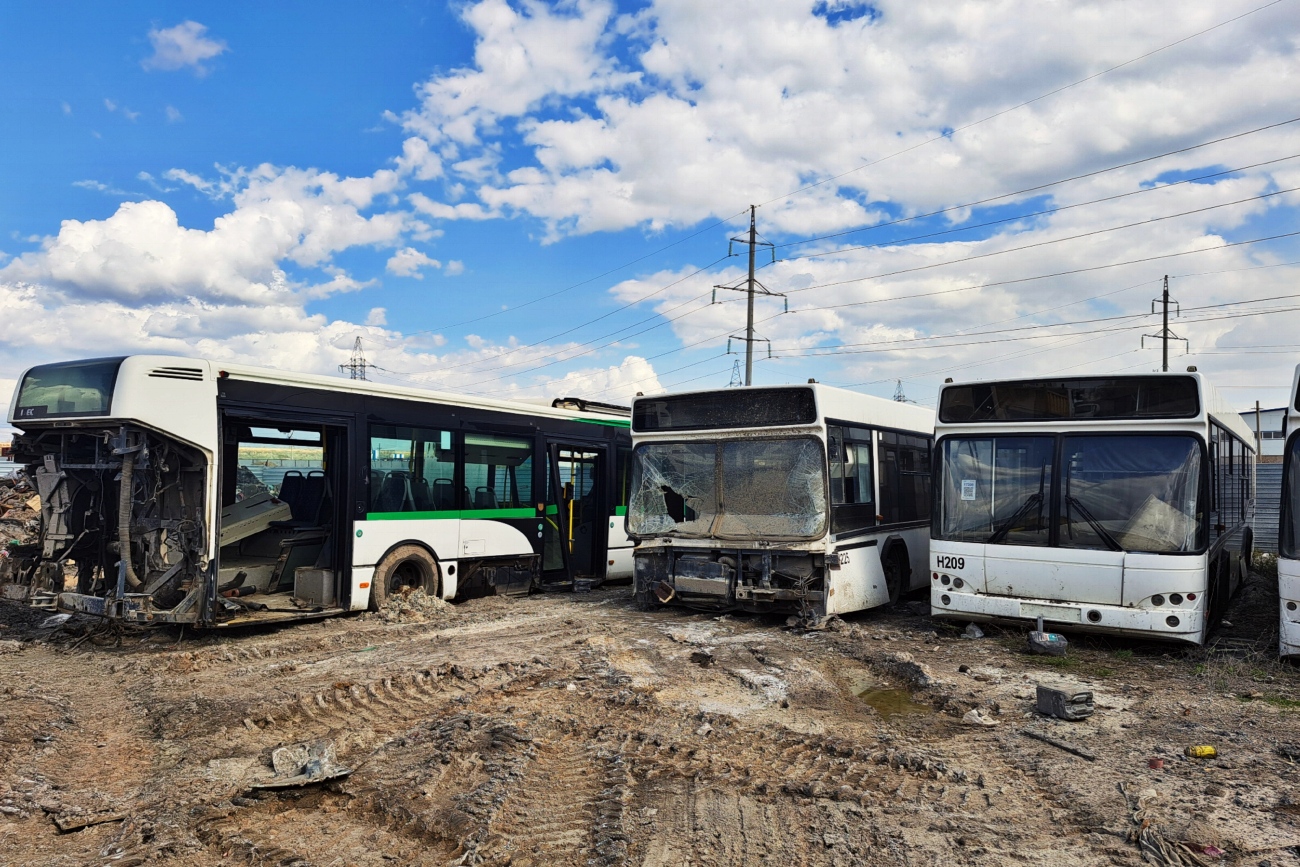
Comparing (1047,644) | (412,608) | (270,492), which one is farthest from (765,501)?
(270,492)

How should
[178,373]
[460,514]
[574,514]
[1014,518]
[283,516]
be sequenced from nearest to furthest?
[178,373], [1014,518], [283,516], [460,514], [574,514]

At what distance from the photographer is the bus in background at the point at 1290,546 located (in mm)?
7965

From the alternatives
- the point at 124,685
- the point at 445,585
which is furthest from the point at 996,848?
the point at 445,585

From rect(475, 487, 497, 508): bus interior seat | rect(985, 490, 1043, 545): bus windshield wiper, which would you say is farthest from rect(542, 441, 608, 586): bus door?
rect(985, 490, 1043, 545): bus windshield wiper

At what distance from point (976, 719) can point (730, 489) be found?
4643 mm

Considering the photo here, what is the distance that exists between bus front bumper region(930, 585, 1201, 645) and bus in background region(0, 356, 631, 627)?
19.9 feet

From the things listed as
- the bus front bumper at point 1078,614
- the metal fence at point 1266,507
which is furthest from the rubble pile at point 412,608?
the metal fence at point 1266,507

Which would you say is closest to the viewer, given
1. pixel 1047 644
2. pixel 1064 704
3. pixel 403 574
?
pixel 1064 704

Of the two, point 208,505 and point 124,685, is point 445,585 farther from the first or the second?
point 124,685

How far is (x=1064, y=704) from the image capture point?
21.4 feet

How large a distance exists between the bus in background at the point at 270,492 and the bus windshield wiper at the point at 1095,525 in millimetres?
7287

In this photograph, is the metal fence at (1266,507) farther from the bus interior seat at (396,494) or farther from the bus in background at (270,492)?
the bus interior seat at (396,494)

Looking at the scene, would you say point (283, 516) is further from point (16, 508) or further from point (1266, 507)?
point (1266, 507)

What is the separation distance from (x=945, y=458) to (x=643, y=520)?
146 inches
